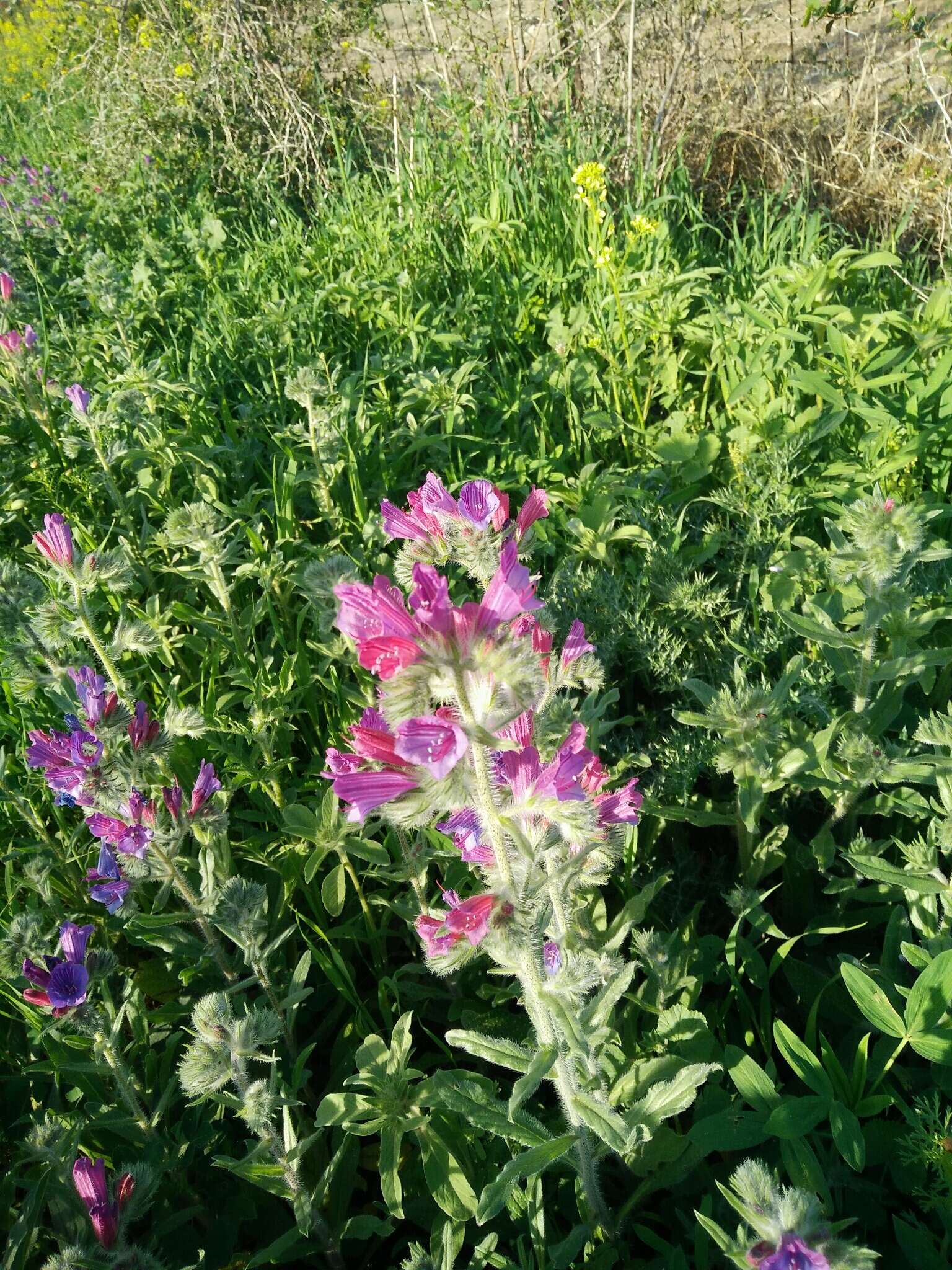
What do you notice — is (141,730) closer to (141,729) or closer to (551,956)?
(141,729)

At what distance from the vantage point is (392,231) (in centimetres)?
488

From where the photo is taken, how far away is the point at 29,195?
7117mm

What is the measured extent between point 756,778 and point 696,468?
1399mm

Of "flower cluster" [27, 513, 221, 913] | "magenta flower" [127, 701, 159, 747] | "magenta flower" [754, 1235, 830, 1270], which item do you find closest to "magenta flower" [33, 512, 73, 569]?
"flower cluster" [27, 513, 221, 913]

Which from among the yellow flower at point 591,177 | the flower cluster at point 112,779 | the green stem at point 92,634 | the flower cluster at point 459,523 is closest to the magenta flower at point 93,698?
the flower cluster at point 112,779

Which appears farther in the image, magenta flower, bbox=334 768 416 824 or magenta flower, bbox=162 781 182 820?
magenta flower, bbox=162 781 182 820

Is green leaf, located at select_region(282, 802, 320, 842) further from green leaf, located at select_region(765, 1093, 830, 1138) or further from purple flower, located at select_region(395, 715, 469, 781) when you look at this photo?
green leaf, located at select_region(765, 1093, 830, 1138)

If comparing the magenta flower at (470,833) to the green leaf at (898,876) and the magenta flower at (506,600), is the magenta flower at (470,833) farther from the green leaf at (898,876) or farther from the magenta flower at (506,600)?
the green leaf at (898,876)

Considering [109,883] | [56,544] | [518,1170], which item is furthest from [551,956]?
[56,544]

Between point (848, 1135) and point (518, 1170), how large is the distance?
57 cm

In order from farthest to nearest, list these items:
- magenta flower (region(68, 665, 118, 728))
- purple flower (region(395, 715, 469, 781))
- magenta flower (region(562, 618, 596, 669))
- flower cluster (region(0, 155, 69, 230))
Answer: flower cluster (region(0, 155, 69, 230)), magenta flower (region(68, 665, 118, 728)), magenta flower (region(562, 618, 596, 669)), purple flower (region(395, 715, 469, 781))

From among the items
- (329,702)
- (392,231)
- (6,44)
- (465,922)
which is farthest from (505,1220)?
(6,44)

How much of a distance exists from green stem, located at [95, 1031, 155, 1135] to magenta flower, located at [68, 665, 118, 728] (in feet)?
2.11

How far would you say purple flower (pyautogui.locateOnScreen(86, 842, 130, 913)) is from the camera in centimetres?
205
